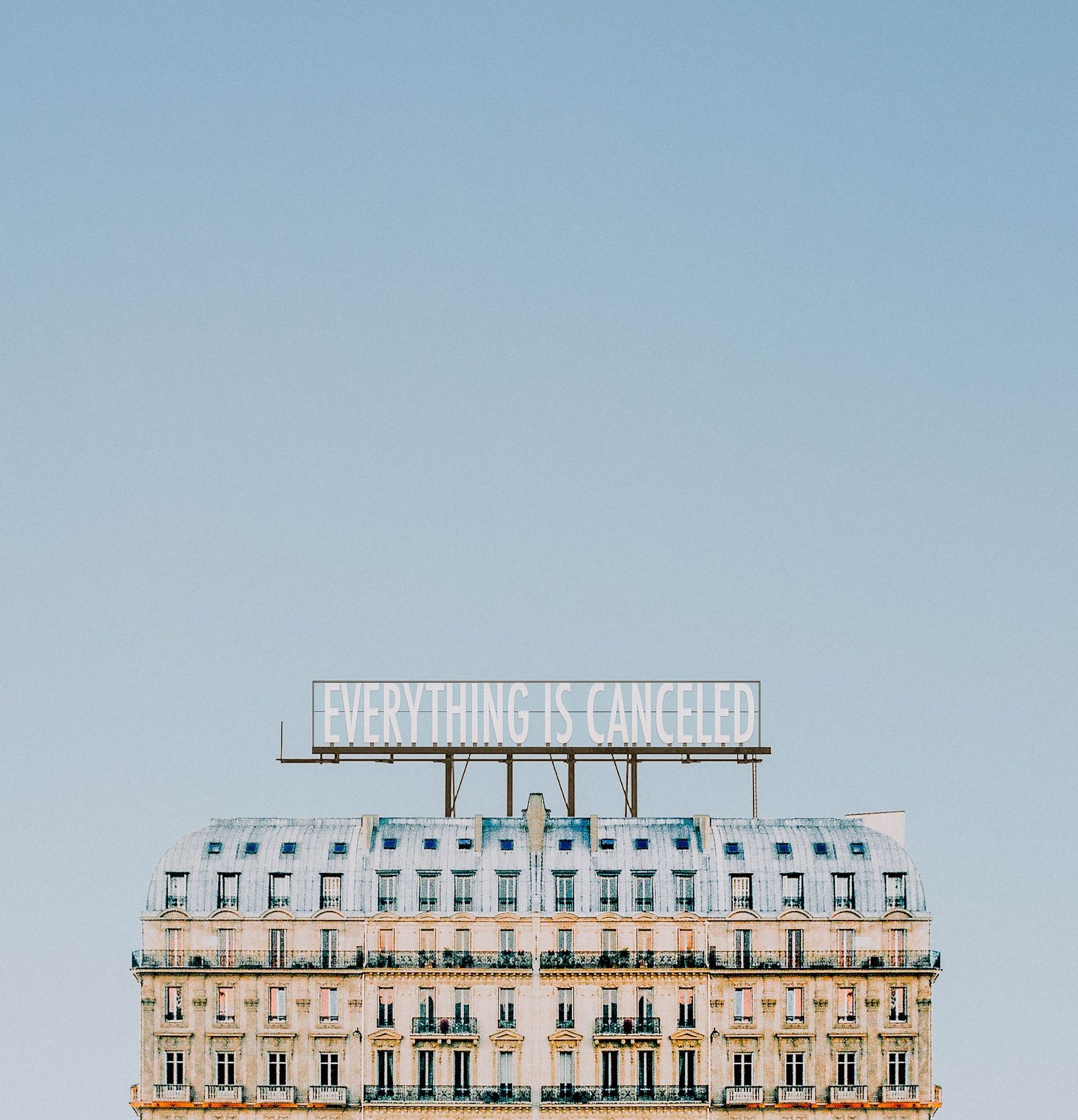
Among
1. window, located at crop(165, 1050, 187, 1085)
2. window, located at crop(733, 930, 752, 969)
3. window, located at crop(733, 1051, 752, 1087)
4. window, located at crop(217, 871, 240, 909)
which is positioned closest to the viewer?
window, located at crop(165, 1050, 187, 1085)

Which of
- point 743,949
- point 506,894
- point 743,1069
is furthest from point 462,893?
point 743,1069

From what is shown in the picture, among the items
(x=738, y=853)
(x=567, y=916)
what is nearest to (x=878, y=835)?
(x=738, y=853)

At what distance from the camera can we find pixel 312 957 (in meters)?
168

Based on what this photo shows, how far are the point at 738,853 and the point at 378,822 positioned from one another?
2322 centimetres

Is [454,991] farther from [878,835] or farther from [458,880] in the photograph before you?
[878,835]

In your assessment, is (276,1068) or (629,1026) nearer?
(276,1068)

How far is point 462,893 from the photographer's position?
555 feet

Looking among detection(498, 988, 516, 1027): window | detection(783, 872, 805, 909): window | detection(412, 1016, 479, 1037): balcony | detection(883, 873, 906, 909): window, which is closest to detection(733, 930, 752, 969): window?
detection(783, 872, 805, 909): window

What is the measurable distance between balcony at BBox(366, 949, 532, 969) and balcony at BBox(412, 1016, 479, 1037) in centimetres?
327

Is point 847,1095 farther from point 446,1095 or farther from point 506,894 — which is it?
point 446,1095

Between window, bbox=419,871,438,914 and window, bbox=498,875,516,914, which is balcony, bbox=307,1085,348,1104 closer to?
window, bbox=419,871,438,914

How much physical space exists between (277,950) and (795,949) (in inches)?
1276

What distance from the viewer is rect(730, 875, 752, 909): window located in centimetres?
16950

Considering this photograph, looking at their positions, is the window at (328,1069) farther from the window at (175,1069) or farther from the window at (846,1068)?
the window at (846,1068)
